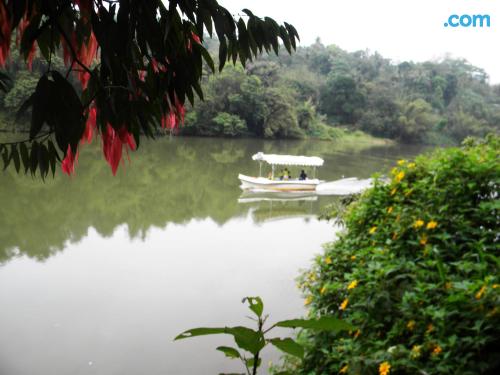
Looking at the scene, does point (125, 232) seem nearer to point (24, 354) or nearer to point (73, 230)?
point (73, 230)

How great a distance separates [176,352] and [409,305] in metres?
2.18

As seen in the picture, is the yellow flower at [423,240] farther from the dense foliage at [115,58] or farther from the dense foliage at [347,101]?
the dense foliage at [347,101]

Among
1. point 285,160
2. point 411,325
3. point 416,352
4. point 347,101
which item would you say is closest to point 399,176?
point 411,325

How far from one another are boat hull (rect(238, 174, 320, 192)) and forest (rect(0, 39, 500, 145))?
7.16 metres

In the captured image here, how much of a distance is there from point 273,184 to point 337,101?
18379mm

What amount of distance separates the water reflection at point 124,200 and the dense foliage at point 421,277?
4017mm

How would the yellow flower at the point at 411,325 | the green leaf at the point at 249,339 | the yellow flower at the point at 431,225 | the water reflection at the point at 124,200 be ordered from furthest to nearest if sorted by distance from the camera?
the water reflection at the point at 124,200, the yellow flower at the point at 431,225, the yellow flower at the point at 411,325, the green leaf at the point at 249,339

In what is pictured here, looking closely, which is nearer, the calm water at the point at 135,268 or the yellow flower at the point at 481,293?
the yellow flower at the point at 481,293

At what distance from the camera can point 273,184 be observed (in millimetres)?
9586

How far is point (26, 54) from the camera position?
25.6 inches

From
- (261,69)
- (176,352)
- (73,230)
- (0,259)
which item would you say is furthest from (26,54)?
(261,69)

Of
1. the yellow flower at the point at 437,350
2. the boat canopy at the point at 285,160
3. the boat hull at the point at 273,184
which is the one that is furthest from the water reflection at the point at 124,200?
the yellow flower at the point at 437,350

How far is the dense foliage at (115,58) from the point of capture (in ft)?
1.66

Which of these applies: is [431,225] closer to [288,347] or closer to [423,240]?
[423,240]
